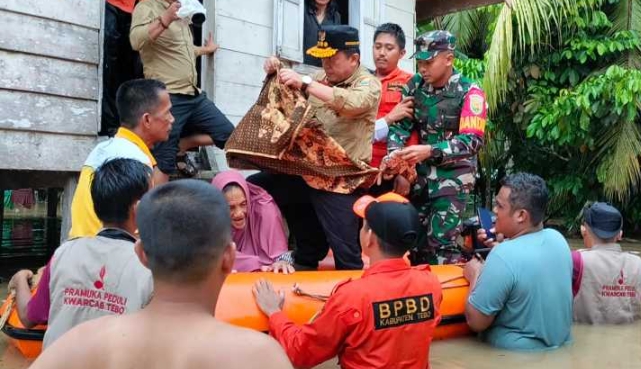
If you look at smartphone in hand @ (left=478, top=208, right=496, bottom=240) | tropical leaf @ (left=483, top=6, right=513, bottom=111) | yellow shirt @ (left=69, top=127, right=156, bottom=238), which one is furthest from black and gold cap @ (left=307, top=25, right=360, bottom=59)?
tropical leaf @ (left=483, top=6, right=513, bottom=111)

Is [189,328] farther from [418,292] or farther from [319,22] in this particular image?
[319,22]

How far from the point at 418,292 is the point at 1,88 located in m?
3.22

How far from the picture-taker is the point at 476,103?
4.13m

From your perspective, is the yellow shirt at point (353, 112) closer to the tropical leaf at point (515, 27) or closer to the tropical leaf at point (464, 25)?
the tropical leaf at point (515, 27)

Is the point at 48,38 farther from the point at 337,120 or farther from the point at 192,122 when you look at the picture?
the point at 337,120

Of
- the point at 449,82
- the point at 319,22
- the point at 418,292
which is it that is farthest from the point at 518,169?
the point at 418,292

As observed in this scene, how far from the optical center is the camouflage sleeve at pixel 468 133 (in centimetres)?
405

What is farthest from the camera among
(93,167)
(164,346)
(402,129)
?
(402,129)

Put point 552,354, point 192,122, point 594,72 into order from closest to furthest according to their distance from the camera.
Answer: point 552,354, point 192,122, point 594,72

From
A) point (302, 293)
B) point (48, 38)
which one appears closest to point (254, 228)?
point (302, 293)

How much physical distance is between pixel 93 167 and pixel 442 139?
223 centimetres

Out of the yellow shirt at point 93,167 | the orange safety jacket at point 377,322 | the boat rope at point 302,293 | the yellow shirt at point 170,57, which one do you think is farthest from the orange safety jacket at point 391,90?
the orange safety jacket at point 377,322

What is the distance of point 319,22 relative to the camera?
6043 millimetres

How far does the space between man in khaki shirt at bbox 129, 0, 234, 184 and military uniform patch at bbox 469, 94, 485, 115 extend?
1.82m
